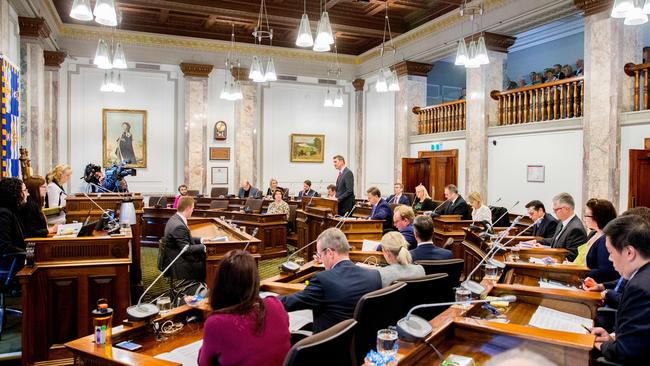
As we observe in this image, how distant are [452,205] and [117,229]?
5.23 metres

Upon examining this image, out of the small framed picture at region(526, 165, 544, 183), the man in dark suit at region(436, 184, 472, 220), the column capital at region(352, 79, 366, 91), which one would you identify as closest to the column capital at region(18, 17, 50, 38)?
the man in dark suit at region(436, 184, 472, 220)

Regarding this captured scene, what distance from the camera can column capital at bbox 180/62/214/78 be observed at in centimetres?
1293

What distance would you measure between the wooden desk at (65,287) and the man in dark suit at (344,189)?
4.47m

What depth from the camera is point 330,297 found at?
111 inches

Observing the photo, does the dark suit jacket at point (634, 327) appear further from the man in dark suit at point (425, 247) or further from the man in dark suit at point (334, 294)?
the man in dark suit at point (425, 247)

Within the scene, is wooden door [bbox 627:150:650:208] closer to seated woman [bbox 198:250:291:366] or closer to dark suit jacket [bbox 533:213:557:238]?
dark suit jacket [bbox 533:213:557:238]

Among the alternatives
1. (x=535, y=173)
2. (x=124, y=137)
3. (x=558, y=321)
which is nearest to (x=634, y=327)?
(x=558, y=321)

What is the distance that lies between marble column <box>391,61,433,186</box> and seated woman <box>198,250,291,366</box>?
10868 mm

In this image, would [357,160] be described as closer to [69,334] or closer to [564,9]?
[564,9]

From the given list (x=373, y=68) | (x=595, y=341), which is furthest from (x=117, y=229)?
(x=373, y=68)

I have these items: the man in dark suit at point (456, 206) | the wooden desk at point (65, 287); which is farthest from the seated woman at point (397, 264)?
the man in dark suit at point (456, 206)

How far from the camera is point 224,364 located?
1.97 meters

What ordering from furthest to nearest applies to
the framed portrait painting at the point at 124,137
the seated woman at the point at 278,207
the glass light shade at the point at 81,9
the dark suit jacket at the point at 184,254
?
1. the framed portrait painting at the point at 124,137
2. the seated woman at the point at 278,207
3. the dark suit jacket at the point at 184,254
4. the glass light shade at the point at 81,9

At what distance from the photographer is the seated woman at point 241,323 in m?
1.97
